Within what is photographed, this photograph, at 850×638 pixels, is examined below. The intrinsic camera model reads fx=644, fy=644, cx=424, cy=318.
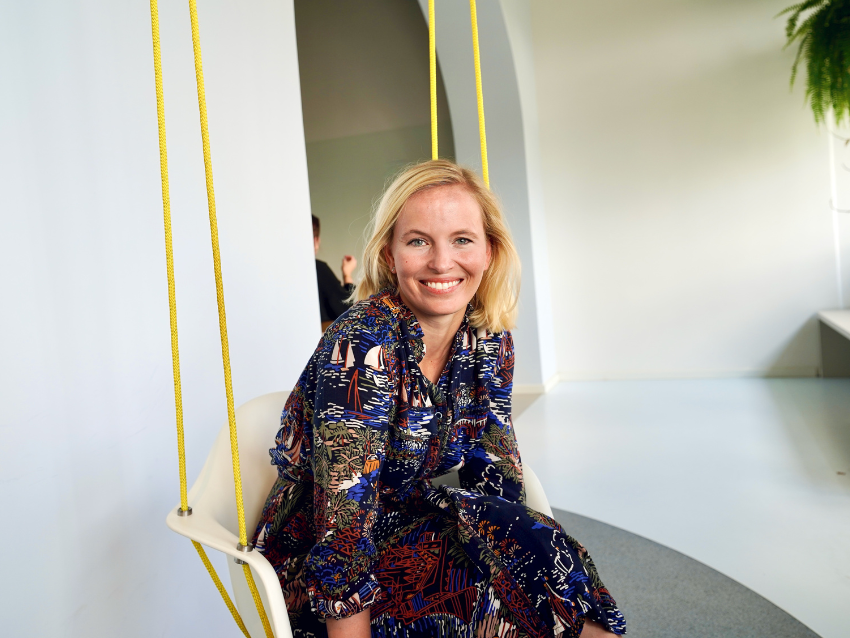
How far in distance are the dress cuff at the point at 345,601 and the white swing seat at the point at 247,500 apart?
6 cm

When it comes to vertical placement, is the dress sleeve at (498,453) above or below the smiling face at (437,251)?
below

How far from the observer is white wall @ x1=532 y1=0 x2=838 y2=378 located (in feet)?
15.8

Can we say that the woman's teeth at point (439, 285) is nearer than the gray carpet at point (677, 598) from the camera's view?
Yes

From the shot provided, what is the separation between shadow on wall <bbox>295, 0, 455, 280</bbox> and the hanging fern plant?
9.52ft

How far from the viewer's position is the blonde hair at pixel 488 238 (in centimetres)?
120

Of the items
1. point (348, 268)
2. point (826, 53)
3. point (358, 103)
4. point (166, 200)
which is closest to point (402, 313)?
point (166, 200)

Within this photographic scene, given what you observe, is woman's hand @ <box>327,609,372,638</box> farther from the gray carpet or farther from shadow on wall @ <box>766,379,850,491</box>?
shadow on wall @ <box>766,379,850,491</box>

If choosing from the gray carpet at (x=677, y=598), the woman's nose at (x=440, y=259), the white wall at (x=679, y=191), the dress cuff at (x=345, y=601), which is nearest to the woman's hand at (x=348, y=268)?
the white wall at (x=679, y=191)

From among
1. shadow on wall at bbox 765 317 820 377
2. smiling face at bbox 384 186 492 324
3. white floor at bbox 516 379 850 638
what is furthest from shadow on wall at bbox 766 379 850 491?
smiling face at bbox 384 186 492 324

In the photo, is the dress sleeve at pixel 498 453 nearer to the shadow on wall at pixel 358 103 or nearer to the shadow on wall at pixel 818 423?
the shadow on wall at pixel 818 423

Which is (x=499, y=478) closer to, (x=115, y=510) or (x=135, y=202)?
(x=115, y=510)

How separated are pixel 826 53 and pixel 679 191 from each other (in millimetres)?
1323

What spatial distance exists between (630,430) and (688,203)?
2181mm

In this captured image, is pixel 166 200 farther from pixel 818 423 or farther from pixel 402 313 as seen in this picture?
pixel 818 423
